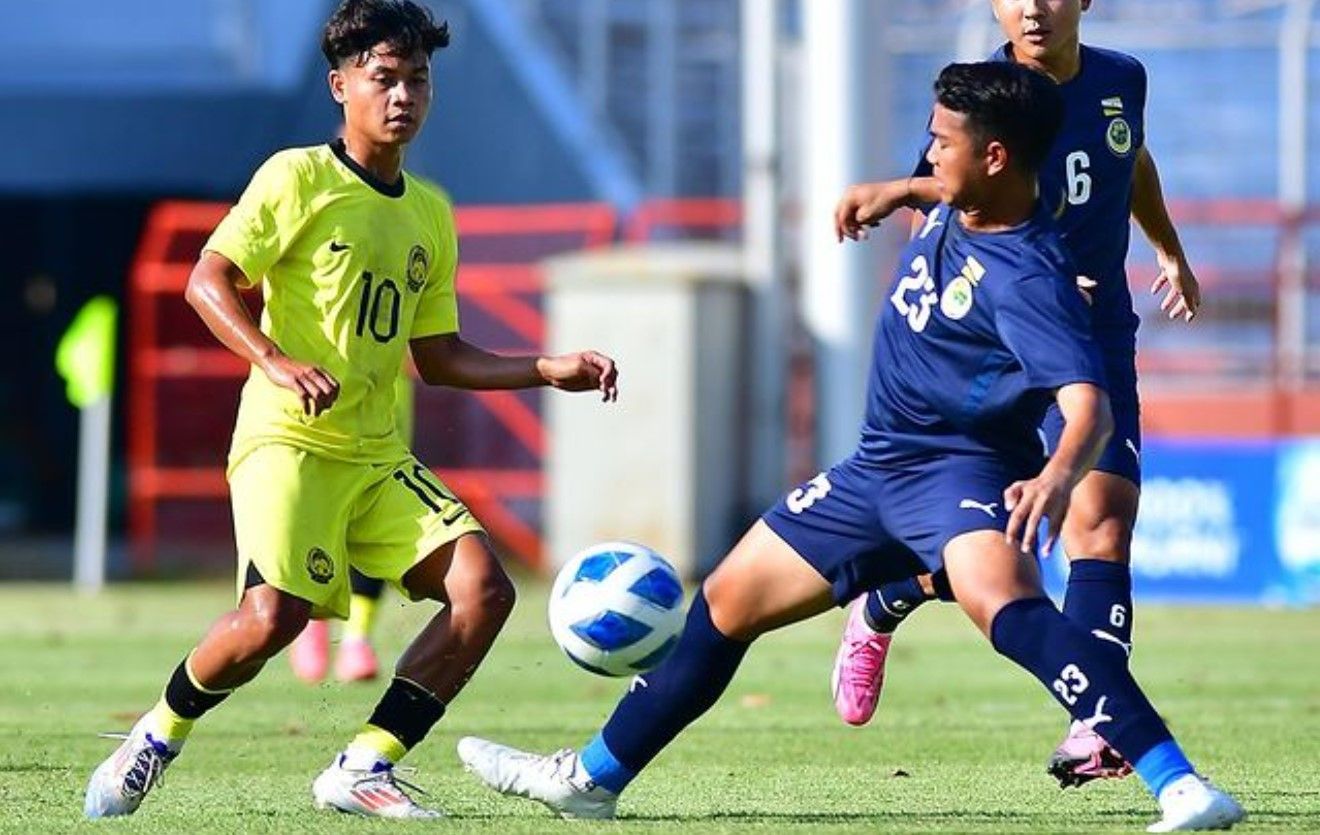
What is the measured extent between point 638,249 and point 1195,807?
47.5 feet

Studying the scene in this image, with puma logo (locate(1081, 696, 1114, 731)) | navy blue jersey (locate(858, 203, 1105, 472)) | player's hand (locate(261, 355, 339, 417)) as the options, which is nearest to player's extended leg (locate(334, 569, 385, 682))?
player's hand (locate(261, 355, 339, 417))

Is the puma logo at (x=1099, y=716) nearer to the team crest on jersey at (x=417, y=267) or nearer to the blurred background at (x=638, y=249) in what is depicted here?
the team crest on jersey at (x=417, y=267)

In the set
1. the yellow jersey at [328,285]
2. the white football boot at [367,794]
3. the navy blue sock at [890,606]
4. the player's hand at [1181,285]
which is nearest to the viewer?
the white football boot at [367,794]

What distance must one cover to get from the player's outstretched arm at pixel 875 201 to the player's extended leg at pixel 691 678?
34.7 inches

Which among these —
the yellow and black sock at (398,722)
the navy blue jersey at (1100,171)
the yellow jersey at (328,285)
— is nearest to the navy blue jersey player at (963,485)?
the yellow and black sock at (398,722)

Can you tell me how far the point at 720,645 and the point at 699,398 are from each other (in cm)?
1273

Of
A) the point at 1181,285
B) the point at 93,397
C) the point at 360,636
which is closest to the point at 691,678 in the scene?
the point at 1181,285

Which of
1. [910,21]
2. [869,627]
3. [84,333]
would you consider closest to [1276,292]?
[910,21]

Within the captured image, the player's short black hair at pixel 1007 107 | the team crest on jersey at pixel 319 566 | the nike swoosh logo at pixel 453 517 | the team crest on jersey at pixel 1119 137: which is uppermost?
the player's short black hair at pixel 1007 107

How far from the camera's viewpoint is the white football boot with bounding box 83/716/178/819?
23.2 feet

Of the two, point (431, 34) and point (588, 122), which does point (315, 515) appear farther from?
point (588, 122)

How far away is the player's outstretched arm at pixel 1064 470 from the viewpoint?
20.1 ft

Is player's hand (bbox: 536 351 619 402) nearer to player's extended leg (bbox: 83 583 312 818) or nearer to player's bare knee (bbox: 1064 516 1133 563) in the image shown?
player's extended leg (bbox: 83 583 312 818)

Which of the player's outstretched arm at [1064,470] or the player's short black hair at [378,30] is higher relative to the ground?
the player's short black hair at [378,30]
